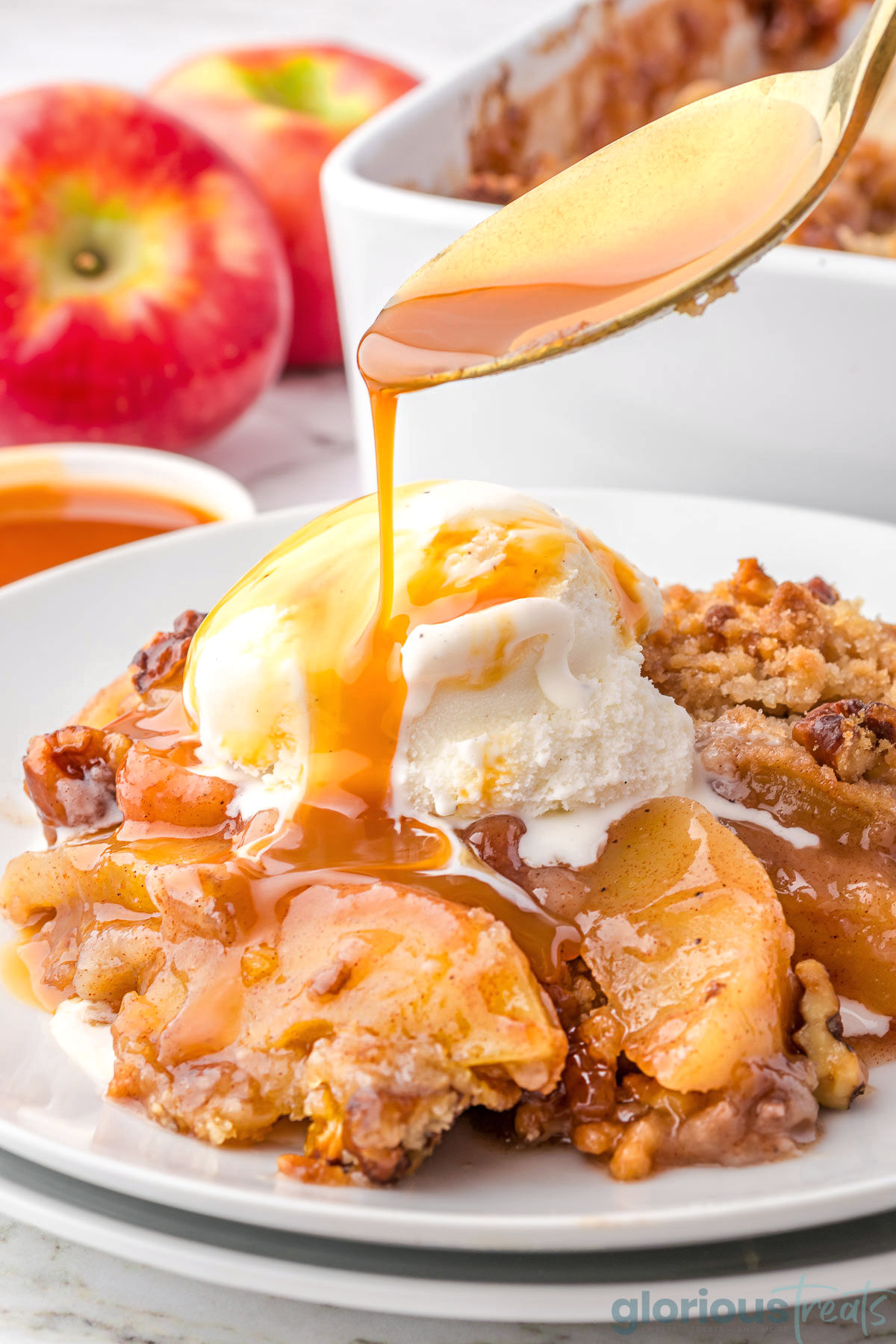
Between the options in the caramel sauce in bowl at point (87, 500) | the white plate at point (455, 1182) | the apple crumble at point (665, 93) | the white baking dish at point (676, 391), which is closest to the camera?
the white plate at point (455, 1182)

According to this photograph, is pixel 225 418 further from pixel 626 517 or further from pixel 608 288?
pixel 608 288

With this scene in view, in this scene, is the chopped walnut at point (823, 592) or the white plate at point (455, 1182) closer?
the white plate at point (455, 1182)

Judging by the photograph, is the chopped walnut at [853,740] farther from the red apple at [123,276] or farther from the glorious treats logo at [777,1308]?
the red apple at [123,276]

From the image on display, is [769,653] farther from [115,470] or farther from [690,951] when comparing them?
[115,470]

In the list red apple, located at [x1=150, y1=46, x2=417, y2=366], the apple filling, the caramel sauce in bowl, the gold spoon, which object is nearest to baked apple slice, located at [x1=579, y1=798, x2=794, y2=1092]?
the apple filling

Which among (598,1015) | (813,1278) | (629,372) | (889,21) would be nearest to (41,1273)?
(598,1015)

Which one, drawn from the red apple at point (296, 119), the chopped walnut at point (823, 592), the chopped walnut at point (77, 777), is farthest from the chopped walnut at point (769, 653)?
the red apple at point (296, 119)

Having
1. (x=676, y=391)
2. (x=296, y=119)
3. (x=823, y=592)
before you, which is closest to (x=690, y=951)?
(x=823, y=592)
